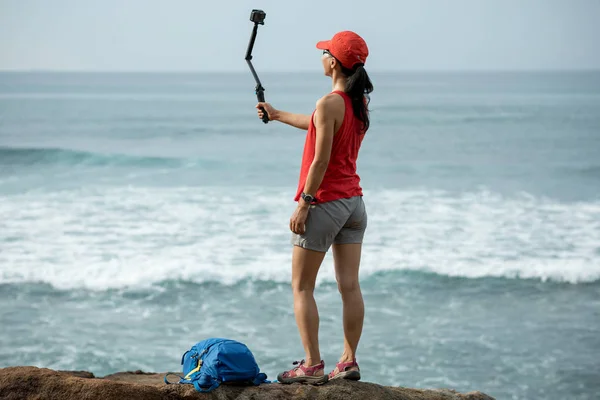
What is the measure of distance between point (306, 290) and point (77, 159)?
907 inches

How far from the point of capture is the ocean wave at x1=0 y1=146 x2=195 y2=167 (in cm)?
2516

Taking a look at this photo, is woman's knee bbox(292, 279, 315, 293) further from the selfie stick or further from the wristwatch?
the selfie stick

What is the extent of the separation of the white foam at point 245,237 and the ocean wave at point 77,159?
560 centimetres

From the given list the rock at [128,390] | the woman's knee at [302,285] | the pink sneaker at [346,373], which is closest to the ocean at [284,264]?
the pink sneaker at [346,373]

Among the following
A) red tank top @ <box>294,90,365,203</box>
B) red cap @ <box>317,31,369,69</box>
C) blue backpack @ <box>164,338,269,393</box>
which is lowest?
blue backpack @ <box>164,338,269,393</box>

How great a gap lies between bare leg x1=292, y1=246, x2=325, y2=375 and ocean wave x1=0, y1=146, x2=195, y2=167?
841 inches

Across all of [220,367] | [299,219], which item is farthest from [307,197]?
[220,367]

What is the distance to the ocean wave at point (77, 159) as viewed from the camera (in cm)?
2516

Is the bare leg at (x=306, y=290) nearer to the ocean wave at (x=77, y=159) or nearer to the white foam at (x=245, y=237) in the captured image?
the white foam at (x=245, y=237)

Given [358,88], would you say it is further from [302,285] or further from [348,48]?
[302,285]

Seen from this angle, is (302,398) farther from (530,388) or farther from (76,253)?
Answer: (76,253)

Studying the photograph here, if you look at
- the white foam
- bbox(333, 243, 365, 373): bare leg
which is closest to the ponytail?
bbox(333, 243, 365, 373): bare leg

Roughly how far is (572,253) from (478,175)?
10547 mm

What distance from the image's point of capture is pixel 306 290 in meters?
4.05
